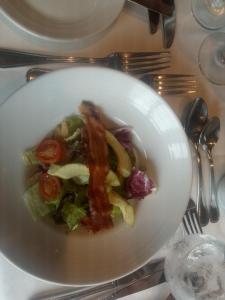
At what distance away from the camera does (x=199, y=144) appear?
80cm

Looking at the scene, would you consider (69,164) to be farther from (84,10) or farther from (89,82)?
(84,10)

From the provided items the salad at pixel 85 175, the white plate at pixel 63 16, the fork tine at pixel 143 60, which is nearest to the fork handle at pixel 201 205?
the salad at pixel 85 175

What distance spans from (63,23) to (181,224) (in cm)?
39

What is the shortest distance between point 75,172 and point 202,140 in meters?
0.24

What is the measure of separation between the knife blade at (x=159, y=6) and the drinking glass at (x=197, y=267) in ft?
1.26

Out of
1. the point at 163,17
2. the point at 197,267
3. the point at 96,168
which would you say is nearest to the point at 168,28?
the point at 163,17

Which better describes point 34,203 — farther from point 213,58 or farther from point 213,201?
point 213,58

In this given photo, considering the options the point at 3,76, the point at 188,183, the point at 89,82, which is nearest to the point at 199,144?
the point at 188,183

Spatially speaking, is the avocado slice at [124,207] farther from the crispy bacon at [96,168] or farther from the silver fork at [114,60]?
the silver fork at [114,60]

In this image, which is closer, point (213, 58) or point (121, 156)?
point (121, 156)

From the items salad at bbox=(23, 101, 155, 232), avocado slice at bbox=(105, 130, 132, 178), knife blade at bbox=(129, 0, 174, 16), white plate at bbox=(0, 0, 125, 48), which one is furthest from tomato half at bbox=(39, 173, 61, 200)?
knife blade at bbox=(129, 0, 174, 16)

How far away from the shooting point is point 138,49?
0.80 m

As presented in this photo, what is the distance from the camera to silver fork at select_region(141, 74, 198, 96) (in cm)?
78

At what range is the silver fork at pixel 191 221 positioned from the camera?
76cm
